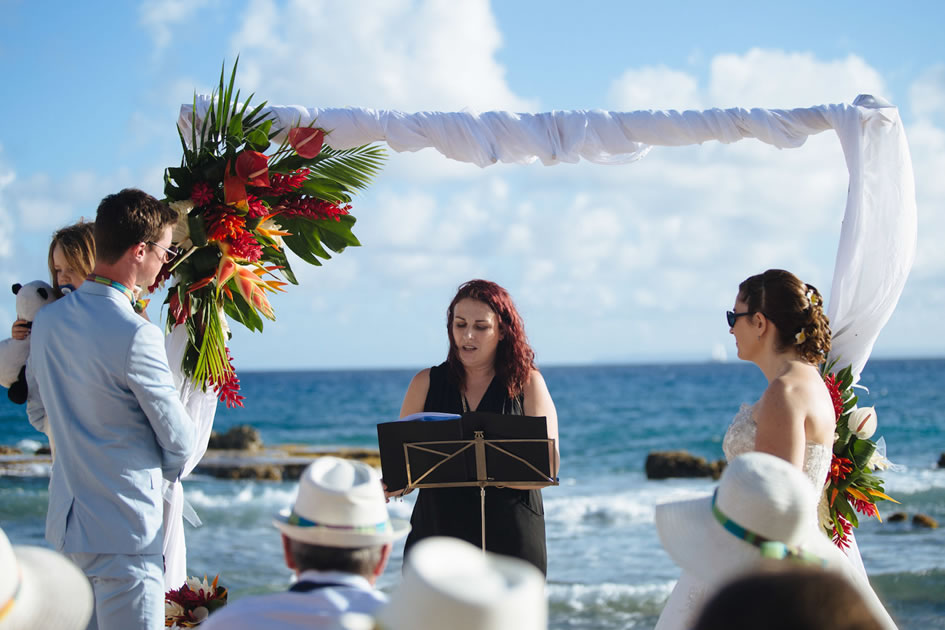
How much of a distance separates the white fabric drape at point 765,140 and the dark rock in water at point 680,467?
56.7ft

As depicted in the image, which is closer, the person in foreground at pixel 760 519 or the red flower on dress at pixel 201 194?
the person in foreground at pixel 760 519

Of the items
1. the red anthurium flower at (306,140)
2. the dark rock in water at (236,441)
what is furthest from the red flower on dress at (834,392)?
the dark rock in water at (236,441)

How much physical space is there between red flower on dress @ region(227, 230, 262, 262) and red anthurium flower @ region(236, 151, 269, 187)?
0.75 feet

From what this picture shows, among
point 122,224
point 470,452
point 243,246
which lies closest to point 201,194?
point 243,246

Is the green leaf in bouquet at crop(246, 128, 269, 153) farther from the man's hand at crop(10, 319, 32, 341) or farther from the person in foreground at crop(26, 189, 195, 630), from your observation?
the man's hand at crop(10, 319, 32, 341)

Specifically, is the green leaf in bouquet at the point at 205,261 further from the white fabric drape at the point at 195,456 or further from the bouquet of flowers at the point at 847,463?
the bouquet of flowers at the point at 847,463

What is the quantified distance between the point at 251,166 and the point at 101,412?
131cm

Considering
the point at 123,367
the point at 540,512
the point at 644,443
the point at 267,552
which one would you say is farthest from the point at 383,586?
the point at 644,443

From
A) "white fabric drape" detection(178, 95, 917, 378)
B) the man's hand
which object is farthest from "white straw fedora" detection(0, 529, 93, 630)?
"white fabric drape" detection(178, 95, 917, 378)

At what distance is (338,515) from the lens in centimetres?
200

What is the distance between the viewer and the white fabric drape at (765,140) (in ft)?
13.5

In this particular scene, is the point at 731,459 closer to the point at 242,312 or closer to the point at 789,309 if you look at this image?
the point at 789,309

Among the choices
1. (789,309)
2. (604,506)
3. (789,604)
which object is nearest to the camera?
(789,604)

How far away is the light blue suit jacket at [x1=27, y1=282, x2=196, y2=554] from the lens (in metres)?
2.92
